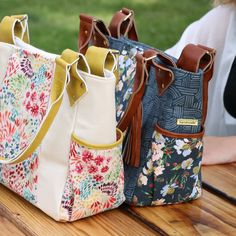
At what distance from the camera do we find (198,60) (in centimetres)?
142

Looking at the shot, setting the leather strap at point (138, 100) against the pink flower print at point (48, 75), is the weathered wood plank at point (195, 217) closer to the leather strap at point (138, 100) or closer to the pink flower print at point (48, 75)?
the leather strap at point (138, 100)

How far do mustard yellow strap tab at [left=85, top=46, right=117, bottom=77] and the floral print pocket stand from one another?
0.56ft

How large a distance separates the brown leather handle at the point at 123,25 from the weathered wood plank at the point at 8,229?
1.70 ft

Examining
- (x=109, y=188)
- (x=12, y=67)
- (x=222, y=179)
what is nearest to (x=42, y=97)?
(x=12, y=67)

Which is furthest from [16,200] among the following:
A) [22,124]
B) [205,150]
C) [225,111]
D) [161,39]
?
[161,39]

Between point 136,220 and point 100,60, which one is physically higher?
point 100,60

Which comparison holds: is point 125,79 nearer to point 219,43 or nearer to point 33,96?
point 33,96

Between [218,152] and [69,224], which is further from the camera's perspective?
[218,152]

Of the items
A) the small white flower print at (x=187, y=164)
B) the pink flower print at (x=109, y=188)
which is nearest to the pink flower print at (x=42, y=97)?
the pink flower print at (x=109, y=188)

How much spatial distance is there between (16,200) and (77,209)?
0.18 meters

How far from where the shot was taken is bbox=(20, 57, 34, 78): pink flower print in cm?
150

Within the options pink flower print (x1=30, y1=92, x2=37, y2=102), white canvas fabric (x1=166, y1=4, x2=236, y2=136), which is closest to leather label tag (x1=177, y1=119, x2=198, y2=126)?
pink flower print (x1=30, y1=92, x2=37, y2=102)

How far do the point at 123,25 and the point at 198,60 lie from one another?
33 cm

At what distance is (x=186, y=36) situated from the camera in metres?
2.45
